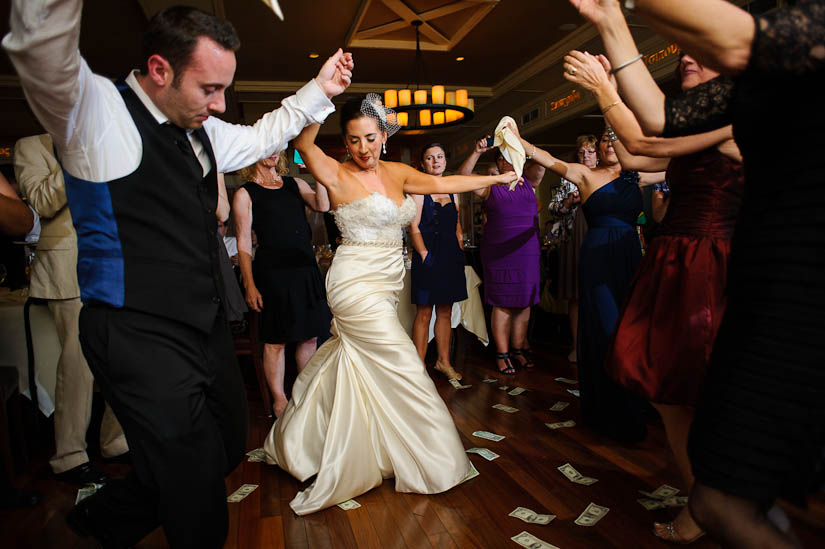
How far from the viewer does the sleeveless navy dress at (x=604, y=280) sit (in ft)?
9.24

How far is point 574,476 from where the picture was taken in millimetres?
2361

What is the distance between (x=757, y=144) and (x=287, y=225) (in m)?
2.56

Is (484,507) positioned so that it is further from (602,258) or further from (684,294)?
(602,258)

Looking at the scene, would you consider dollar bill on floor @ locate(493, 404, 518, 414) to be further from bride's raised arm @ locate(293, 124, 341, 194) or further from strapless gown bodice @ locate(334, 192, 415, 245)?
bride's raised arm @ locate(293, 124, 341, 194)

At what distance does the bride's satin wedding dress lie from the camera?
7.41 ft

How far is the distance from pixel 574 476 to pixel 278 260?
1.98 metres

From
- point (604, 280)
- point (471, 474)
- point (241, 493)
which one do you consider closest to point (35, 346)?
point (241, 493)

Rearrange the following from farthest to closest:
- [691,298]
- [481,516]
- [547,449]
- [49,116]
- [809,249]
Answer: [547,449]
[481,516]
[691,298]
[49,116]
[809,249]

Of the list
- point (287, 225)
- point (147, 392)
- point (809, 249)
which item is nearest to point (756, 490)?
point (809, 249)

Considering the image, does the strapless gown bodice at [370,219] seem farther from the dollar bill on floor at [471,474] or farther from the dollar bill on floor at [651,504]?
the dollar bill on floor at [651,504]

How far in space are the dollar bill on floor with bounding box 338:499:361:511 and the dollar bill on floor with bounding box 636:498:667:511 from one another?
1138 mm

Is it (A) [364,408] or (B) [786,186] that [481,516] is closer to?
(A) [364,408]

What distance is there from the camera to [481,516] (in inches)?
80.9

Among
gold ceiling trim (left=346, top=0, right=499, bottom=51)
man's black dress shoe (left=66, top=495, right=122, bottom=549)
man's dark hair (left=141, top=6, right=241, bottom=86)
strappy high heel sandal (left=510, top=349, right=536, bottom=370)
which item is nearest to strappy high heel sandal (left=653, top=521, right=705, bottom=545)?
man's black dress shoe (left=66, top=495, right=122, bottom=549)
